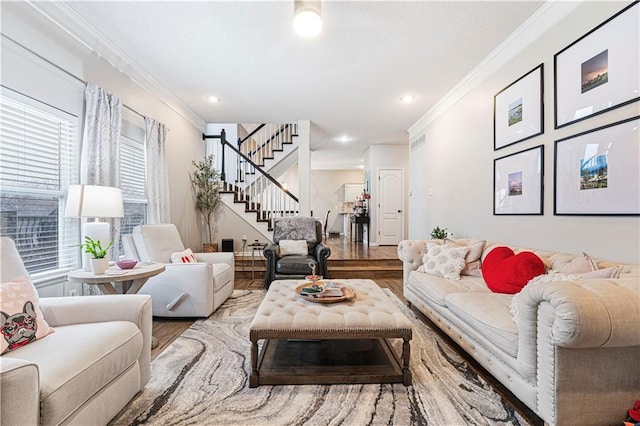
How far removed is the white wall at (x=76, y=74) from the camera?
2102 mm

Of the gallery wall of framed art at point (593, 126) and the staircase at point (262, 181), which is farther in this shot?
the staircase at point (262, 181)

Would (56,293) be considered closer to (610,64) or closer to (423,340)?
(423,340)

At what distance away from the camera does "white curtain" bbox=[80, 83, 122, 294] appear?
269 centimetres

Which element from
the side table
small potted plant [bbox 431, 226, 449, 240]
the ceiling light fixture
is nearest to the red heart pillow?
small potted plant [bbox 431, 226, 449, 240]

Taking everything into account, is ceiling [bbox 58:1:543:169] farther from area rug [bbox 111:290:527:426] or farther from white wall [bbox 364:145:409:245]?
area rug [bbox 111:290:527:426]

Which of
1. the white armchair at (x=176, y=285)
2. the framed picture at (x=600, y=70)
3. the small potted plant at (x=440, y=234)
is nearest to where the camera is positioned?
the framed picture at (x=600, y=70)

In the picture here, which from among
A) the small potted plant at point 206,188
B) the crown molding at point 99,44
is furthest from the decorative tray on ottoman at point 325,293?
the small potted plant at point 206,188

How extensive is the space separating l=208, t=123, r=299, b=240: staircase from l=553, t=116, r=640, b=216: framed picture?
4.46m

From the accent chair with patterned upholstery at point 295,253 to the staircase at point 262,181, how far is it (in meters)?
1.34

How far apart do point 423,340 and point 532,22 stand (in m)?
3.02

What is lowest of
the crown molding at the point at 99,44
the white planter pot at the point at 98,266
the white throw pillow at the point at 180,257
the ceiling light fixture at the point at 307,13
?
the white throw pillow at the point at 180,257

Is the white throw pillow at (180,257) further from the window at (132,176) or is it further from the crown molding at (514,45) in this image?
the crown molding at (514,45)

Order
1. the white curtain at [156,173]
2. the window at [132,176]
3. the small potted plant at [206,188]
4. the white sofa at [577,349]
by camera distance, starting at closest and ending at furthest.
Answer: the white sofa at [577,349]
the window at [132,176]
the white curtain at [156,173]
the small potted plant at [206,188]

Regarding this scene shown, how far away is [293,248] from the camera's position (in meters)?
4.37
